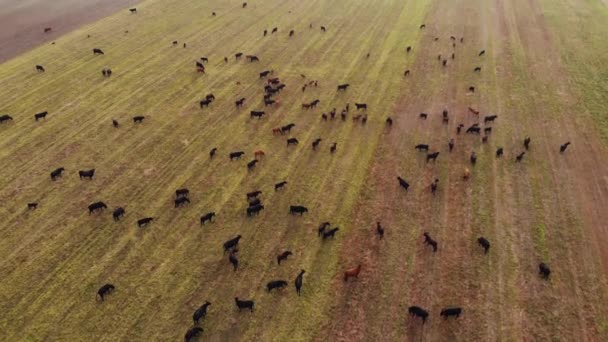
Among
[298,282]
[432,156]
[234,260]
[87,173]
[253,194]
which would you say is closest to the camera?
[298,282]

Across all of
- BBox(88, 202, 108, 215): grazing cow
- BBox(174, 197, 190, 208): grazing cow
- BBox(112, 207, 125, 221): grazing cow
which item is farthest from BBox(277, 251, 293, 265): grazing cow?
BBox(88, 202, 108, 215): grazing cow

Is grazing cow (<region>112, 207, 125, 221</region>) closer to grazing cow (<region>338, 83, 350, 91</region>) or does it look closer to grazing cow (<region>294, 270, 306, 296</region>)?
grazing cow (<region>294, 270, 306, 296</region>)

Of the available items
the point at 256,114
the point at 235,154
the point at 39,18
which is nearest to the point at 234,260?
the point at 235,154

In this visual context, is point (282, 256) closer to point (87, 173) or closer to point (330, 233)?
point (330, 233)

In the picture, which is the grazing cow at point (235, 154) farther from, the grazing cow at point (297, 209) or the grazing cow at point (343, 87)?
the grazing cow at point (343, 87)

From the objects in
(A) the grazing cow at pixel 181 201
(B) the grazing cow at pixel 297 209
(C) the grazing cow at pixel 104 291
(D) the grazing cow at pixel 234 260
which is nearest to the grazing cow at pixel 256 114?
(A) the grazing cow at pixel 181 201

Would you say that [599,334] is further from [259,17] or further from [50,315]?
[259,17]
